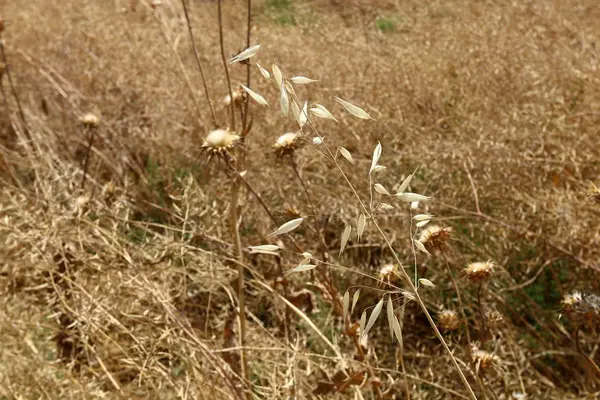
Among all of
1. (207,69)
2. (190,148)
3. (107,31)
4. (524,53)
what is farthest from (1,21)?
(524,53)

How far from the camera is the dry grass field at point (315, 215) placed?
1286mm

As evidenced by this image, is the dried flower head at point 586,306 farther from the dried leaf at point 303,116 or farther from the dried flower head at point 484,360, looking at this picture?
the dried leaf at point 303,116

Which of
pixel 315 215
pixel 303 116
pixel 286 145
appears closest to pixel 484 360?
pixel 315 215

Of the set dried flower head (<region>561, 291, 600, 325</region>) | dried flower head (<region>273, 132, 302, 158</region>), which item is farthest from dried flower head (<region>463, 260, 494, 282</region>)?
dried flower head (<region>273, 132, 302, 158</region>)

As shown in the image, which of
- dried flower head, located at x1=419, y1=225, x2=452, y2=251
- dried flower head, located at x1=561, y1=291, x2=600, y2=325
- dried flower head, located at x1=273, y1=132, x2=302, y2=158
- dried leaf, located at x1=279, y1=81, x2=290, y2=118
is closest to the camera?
dried leaf, located at x1=279, y1=81, x2=290, y2=118

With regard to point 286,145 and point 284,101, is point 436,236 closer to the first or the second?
point 286,145

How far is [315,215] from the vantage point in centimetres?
98

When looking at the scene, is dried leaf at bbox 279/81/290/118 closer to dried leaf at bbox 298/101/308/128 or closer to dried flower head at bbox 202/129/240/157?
dried leaf at bbox 298/101/308/128

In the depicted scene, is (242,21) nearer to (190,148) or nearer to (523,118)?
(190,148)

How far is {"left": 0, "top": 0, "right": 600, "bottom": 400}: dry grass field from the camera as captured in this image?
1.29 meters

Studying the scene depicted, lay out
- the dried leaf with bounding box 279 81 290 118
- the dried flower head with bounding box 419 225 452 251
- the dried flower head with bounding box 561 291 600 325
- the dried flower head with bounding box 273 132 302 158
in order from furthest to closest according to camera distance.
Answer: the dried flower head with bounding box 273 132 302 158, the dried flower head with bounding box 419 225 452 251, the dried flower head with bounding box 561 291 600 325, the dried leaf with bounding box 279 81 290 118

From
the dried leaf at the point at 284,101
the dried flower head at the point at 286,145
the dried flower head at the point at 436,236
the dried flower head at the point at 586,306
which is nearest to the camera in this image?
the dried leaf at the point at 284,101

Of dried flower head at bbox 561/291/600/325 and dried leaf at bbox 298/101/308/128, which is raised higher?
dried leaf at bbox 298/101/308/128

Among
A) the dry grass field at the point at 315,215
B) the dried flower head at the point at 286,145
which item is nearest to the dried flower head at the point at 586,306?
the dry grass field at the point at 315,215
